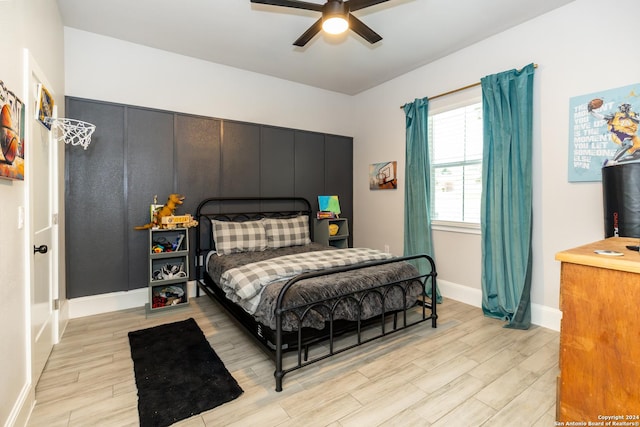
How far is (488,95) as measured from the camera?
125 inches

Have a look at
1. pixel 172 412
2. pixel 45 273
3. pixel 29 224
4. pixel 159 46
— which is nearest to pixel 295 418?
pixel 172 412

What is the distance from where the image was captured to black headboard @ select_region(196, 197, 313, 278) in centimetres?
376

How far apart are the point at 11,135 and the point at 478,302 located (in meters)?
4.07

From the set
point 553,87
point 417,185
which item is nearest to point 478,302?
point 417,185

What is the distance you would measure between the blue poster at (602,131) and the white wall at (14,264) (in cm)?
392

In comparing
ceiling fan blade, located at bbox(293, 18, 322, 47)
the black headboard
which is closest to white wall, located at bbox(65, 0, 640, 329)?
the black headboard

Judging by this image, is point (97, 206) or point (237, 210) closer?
point (97, 206)

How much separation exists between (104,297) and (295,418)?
105 inches

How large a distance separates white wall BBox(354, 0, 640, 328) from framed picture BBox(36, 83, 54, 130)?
3829 mm

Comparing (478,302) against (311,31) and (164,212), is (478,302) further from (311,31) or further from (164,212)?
(164,212)

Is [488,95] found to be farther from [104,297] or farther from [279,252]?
[104,297]

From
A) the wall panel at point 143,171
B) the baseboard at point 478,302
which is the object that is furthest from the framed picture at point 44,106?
the baseboard at point 478,302

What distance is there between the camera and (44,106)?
85.3 inches

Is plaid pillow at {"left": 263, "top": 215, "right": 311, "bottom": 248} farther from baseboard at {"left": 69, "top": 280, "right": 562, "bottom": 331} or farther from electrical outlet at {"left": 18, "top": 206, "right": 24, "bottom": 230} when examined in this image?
electrical outlet at {"left": 18, "top": 206, "right": 24, "bottom": 230}
